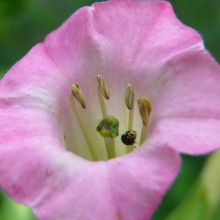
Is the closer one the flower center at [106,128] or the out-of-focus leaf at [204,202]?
the flower center at [106,128]

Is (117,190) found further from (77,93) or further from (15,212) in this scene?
(15,212)

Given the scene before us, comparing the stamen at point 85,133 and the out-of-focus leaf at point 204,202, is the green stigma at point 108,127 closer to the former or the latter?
the stamen at point 85,133

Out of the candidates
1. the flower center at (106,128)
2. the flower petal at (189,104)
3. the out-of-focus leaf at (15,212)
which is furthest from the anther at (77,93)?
the out-of-focus leaf at (15,212)

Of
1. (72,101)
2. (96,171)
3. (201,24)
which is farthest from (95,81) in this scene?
(201,24)

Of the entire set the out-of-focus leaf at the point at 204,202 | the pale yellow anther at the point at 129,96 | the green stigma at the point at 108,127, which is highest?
the pale yellow anther at the point at 129,96

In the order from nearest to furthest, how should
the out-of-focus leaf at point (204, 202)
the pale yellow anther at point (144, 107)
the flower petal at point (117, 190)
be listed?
the flower petal at point (117, 190) < the pale yellow anther at point (144, 107) < the out-of-focus leaf at point (204, 202)

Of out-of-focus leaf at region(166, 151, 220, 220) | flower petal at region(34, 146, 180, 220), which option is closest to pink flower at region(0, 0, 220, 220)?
flower petal at region(34, 146, 180, 220)

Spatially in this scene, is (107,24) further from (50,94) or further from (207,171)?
(207,171)

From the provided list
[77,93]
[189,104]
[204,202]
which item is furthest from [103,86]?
[204,202]
